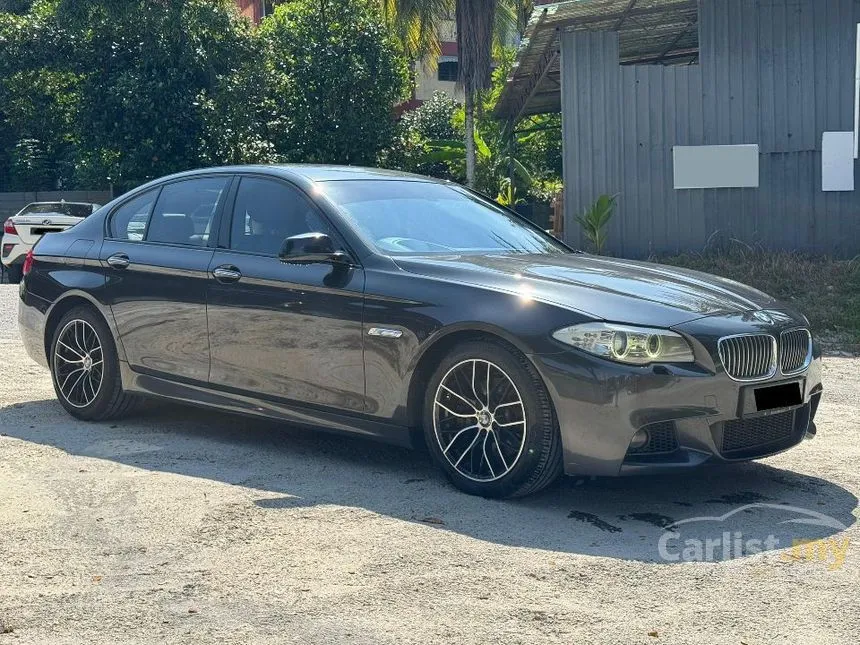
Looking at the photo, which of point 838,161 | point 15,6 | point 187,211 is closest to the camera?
point 187,211

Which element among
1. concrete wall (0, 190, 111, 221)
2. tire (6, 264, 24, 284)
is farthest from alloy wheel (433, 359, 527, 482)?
concrete wall (0, 190, 111, 221)

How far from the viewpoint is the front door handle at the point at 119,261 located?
23.9ft

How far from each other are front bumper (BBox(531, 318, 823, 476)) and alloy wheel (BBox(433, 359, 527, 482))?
0.24m

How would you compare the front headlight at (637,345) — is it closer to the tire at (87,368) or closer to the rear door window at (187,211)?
the rear door window at (187,211)

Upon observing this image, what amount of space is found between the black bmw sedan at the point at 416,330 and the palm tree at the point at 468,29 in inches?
738

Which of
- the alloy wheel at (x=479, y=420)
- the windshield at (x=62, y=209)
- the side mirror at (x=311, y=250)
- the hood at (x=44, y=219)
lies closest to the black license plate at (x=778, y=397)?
the alloy wheel at (x=479, y=420)

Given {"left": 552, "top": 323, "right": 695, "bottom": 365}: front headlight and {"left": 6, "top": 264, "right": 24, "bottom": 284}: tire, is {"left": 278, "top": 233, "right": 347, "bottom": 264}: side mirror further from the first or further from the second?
{"left": 6, "top": 264, "right": 24, "bottom": 284}: tire

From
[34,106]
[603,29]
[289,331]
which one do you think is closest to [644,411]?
[289,331]

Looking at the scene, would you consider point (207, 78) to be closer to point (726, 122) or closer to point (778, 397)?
point (726, 122)

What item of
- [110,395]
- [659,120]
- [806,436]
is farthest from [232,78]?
[806,436]

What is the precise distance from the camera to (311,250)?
602cm

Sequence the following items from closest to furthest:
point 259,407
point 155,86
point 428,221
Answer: point 259,407, point 428,221, point 155,86

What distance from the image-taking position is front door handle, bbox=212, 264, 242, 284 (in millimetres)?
6594

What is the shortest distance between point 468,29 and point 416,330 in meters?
24.6
